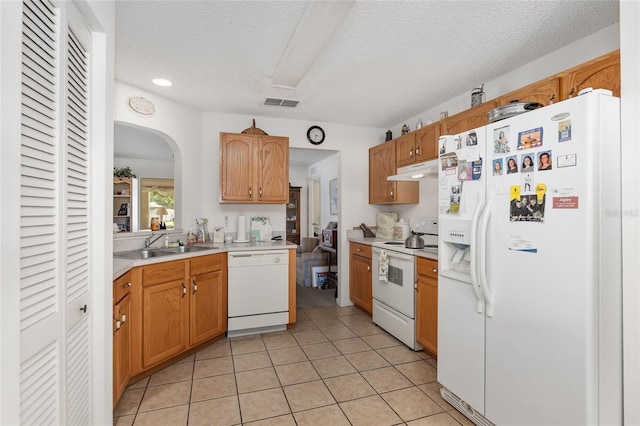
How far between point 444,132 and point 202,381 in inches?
119

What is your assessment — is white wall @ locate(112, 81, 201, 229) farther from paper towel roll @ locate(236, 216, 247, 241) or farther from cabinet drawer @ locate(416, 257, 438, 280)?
cabinet drawer @ locate(416, 257, 438, 280)

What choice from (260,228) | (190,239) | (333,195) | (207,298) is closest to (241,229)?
(260,228)

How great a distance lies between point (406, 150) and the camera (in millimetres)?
3578

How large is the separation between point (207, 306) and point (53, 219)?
207 cm

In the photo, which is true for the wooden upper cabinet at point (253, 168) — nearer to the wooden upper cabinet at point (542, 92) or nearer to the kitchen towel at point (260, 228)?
the kitchen towel at point (260, 228)

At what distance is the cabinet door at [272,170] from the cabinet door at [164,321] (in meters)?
1.39

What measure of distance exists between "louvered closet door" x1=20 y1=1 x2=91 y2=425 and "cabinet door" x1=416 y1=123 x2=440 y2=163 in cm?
281

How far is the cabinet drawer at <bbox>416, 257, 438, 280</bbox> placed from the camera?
2576 mm

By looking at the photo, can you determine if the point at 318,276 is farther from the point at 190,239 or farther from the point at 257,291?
the point at 190,239

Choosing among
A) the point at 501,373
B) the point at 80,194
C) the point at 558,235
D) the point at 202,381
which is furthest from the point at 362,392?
the point at 80,194

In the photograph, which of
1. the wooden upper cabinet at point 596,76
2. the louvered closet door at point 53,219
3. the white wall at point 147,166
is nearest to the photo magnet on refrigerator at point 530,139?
the wooden upper cabinet at point 596,76

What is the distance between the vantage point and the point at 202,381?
7.75 feet

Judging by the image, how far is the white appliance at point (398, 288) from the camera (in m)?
2.88

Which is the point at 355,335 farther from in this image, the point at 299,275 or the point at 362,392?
the point at 299,275
